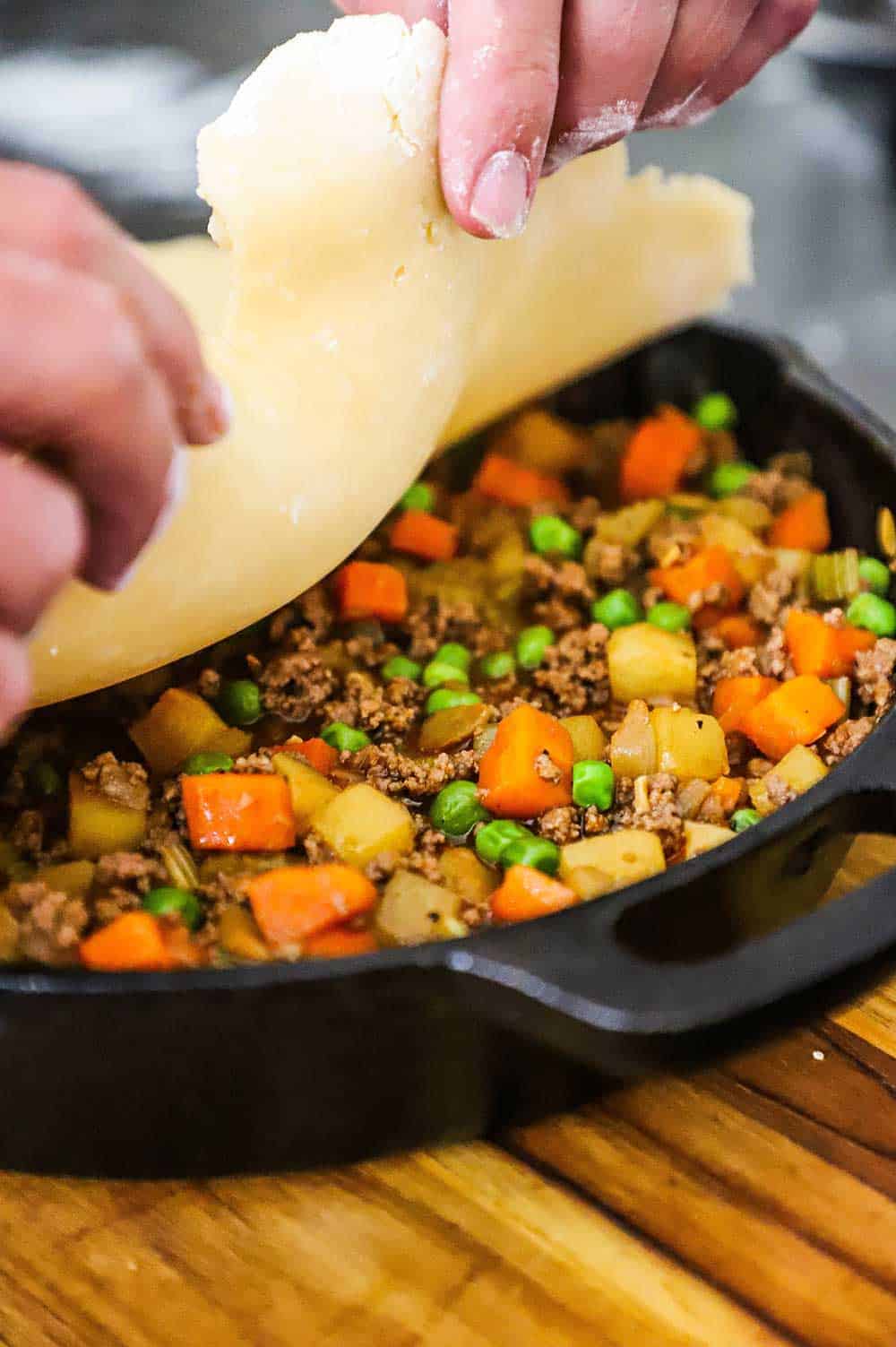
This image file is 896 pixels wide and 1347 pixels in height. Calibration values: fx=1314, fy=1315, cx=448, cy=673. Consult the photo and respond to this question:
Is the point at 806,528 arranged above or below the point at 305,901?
above

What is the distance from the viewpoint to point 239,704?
Answer: 1650 millimetres

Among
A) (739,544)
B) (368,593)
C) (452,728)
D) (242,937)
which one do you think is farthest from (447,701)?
(739,544)

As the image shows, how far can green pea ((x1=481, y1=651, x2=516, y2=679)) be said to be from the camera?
70.2 inches

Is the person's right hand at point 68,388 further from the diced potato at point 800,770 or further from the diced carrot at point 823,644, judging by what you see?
the diced carrot at point 823,644

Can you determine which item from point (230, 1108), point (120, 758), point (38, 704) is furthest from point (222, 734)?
point (230, 1108)

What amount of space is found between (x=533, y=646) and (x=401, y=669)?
0.19m

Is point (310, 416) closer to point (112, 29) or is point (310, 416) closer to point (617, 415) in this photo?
point (617, 415)

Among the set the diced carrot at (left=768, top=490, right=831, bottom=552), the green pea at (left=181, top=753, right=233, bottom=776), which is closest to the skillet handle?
the green pea at (left=181, top=753, right=233, bottom=776)

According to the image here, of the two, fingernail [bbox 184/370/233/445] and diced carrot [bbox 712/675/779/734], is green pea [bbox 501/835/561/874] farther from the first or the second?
fingernail [bbox 184/370/233/445]

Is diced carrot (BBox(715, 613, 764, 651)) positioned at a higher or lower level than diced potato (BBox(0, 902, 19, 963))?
higher

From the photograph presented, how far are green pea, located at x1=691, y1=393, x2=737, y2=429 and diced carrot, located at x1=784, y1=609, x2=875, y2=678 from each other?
56 centimetres

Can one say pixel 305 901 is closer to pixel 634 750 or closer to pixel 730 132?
pixel 634 750

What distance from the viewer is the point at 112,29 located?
9.06 feet

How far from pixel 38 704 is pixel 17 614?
1.57ft
